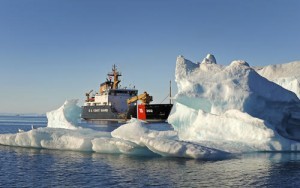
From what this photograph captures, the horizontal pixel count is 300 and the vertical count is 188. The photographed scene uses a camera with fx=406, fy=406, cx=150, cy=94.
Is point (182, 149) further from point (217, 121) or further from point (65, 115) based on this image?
point (65, 115)

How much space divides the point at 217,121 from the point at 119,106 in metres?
53.5

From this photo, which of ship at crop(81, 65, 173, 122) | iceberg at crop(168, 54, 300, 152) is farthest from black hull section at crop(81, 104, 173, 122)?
iceberg at crop(168, 54, 300, 152)

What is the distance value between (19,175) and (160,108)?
5066cm

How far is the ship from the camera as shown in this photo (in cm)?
6462

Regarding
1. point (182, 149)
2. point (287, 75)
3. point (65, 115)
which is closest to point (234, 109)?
point (182, 149)

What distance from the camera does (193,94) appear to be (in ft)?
72.0

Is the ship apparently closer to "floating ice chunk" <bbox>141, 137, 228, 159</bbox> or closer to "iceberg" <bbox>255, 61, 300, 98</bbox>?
"iceberg" <bbox>255, 61, 300, 98</bbox>

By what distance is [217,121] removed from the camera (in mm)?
21312

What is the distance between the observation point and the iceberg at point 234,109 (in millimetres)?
20297

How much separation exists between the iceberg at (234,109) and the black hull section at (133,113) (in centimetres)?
4007

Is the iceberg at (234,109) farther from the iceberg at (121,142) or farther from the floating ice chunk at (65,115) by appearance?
the floating ice chunk at (65,115)

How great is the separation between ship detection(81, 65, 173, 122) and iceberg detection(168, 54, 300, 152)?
1593 inches

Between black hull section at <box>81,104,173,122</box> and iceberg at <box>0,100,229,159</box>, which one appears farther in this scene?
black hull section at <box>81,104,173,122</box>

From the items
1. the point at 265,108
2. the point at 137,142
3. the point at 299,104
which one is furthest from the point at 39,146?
the point at 299,104
